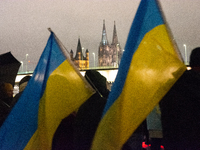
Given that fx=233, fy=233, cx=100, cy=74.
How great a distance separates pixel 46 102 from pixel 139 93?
1.38 meters

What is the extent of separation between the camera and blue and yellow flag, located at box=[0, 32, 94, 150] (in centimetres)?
306

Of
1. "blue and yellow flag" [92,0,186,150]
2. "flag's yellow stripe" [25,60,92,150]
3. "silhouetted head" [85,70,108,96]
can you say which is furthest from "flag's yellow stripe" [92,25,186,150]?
"silhouetted head" [85,70,108,96]

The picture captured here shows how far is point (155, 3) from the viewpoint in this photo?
262 cm

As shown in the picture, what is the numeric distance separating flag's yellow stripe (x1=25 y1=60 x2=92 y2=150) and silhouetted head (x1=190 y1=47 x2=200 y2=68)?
145cm

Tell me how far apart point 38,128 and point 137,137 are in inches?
53.1

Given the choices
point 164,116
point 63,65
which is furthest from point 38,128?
point 164,116

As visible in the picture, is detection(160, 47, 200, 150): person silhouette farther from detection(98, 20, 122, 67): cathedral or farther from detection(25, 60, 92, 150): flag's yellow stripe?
detection(98, 20, 122, 67): cathedral

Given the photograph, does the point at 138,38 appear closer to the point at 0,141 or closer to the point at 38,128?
the point at 38,128

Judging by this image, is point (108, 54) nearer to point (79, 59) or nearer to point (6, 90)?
point (79, 59)

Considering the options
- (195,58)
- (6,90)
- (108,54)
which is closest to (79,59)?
(108,54)

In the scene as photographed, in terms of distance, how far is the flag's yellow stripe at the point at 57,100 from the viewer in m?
3.05

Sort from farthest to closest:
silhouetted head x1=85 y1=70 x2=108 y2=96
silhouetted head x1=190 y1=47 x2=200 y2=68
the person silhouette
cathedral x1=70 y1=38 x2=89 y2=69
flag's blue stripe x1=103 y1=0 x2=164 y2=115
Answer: cathedral x1=70 y1=38 x2=89 y2=69 → silhouetted head x1=85 y1=70 x2=108 y2=96 → silhouetted head x1=190 y1=47 x2=200 y2=68 → flag's blue stripe x1=103 y1=0 x2=164 y2=115 → the person silhouette

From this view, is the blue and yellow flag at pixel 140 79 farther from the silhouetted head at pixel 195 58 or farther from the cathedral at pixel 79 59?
the cathedral at pixel 79 59

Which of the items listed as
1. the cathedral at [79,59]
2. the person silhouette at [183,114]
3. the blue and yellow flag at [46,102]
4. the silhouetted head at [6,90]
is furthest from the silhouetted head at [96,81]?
the cathedral at [79,59]
